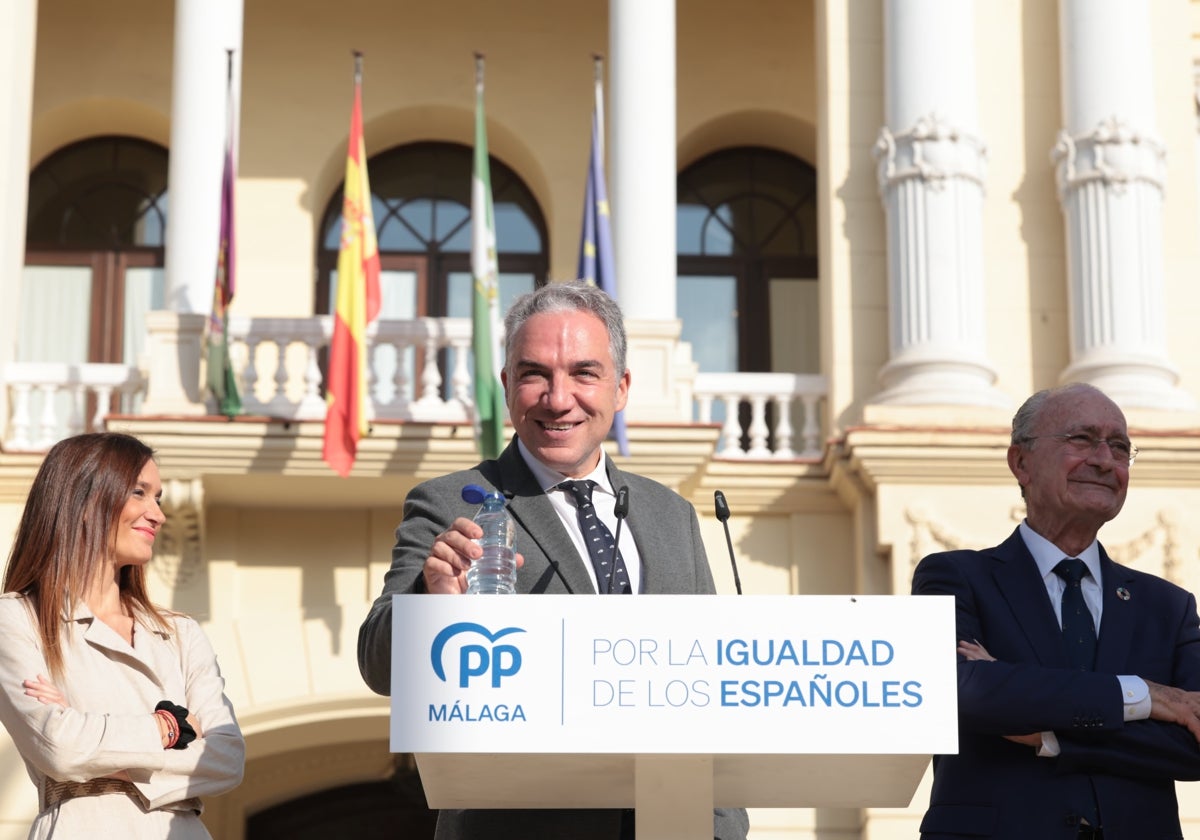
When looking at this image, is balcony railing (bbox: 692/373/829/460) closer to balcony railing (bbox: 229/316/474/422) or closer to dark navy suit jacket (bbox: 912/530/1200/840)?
balcony railing (bbox: 229/316/474/422)

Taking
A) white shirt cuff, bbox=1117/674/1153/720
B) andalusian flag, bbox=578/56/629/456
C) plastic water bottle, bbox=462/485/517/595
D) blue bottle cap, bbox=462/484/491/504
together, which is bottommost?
white shirt cuff, bbox=1117/674/1153/720

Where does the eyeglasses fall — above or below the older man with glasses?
above

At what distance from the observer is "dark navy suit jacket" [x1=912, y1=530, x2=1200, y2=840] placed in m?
4.54

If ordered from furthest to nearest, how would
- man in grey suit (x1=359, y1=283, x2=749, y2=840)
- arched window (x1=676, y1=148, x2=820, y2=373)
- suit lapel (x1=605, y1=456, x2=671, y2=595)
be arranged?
arched window (x1=676, y1=148, x2=820, y2=373), suit lapel (x1=605, y1=456, x2=671, y2=595), man in grey suit (x1=359, y1=283, x2=749, y2=840)

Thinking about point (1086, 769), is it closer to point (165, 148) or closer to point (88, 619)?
point (88, 619)

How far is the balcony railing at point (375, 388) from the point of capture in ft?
40.8

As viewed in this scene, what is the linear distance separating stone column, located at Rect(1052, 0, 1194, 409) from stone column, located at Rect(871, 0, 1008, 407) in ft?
1.87

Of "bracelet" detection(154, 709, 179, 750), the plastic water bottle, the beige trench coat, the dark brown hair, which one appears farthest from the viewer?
the dark brown hair

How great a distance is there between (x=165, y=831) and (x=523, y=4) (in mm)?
11408

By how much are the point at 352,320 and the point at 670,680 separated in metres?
8.96

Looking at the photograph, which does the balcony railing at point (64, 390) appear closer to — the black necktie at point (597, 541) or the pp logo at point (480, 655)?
the black necktie at point (597, 541)

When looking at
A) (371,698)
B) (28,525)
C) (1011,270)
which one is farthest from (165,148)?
(28,525)

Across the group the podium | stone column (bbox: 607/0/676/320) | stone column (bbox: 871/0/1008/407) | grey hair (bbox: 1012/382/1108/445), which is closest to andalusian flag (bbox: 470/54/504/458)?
stone column (bbox: 607/0/676/320)

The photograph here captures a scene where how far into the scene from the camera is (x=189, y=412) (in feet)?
39.6
